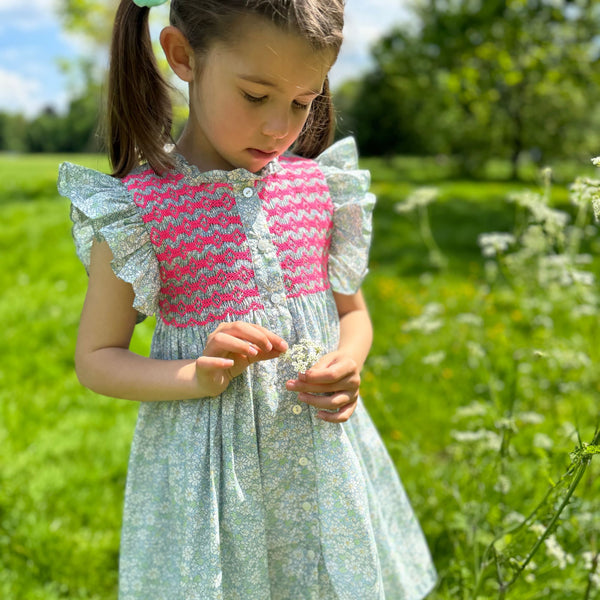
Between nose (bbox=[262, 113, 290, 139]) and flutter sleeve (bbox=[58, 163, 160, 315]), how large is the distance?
12.9 inches

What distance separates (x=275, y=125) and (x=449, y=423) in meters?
Answer: 2.15

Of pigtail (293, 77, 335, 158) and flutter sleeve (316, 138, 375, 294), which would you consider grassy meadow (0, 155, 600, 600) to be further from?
pigtail (293, 77, 335, 158)

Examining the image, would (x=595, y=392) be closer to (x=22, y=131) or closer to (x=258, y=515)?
(x=258, y=515)

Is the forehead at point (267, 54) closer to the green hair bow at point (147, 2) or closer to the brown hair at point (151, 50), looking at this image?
the brown hair at point (151, 50)

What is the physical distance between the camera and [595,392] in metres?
3.29

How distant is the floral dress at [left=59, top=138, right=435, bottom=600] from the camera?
55.6 inches

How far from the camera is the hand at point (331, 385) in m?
1.36

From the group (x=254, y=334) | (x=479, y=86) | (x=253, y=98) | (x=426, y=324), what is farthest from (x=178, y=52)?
(x=479, y=86)

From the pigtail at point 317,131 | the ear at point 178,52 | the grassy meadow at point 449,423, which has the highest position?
the ear at point 178,52

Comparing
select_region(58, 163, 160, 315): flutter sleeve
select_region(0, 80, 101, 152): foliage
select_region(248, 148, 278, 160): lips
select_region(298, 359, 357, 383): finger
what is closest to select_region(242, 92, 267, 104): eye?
select_region(248, 148, 278, 160): lips

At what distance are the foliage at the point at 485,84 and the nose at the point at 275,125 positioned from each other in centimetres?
73

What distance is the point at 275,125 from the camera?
52.4 inches

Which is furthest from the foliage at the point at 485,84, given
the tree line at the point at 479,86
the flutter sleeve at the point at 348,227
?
the flutter sleeve at the point at 348,227

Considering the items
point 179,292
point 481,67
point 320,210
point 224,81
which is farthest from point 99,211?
point 481,67
